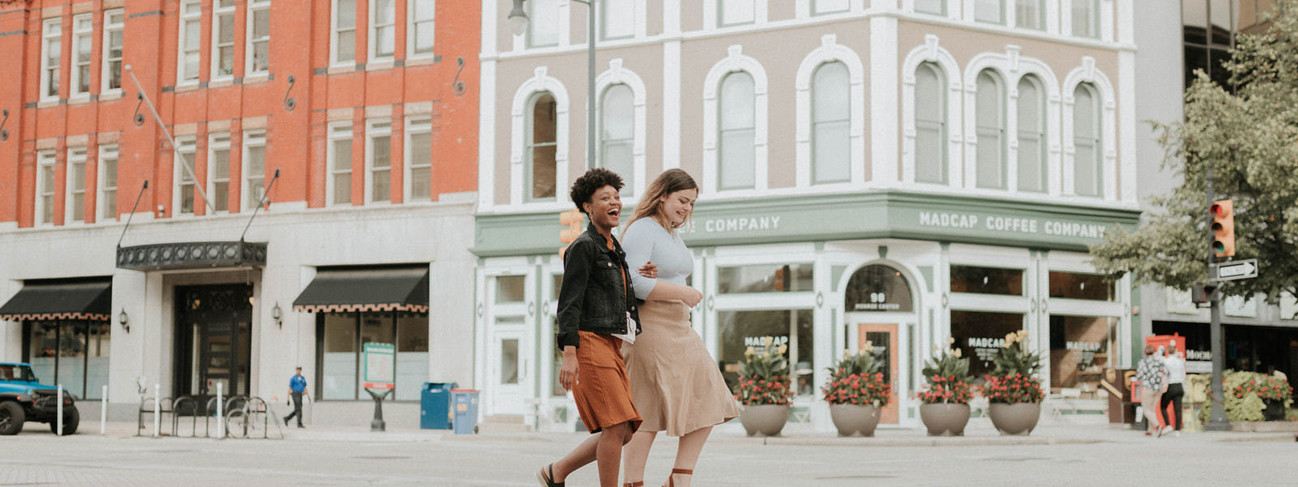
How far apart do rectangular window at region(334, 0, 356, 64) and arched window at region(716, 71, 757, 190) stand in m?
9.32

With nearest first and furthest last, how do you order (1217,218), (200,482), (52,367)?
1. (200,482)
2. (1217,218)
3. (52,367)

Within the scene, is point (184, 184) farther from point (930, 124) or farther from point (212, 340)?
point (930, 124)

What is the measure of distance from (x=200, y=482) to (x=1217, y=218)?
16470 millimetres

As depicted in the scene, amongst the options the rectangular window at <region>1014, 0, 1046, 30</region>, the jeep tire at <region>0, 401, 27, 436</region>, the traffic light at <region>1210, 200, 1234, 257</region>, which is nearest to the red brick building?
the jeep tire at <region>0, 401, 27, 436</region>

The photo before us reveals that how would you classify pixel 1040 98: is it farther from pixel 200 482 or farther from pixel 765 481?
pixel 200 482

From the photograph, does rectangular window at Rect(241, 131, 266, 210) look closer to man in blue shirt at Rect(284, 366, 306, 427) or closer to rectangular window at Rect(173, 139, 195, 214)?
rectangular window at Rect(173, 139, 195, 214)

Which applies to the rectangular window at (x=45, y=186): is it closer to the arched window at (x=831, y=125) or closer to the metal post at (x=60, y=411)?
the metal post at (x=60, y=411)

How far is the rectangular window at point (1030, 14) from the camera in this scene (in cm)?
2922

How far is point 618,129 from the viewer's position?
30.5 meters

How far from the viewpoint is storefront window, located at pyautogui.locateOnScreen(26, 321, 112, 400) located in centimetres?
3656

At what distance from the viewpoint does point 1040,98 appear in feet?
96.0

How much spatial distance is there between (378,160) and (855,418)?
47.6ft

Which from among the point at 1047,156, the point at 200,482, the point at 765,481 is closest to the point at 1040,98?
the point at 1047,156

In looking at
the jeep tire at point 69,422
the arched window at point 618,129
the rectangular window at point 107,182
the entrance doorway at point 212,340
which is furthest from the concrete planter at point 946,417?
the rectangular window at point 107,182
